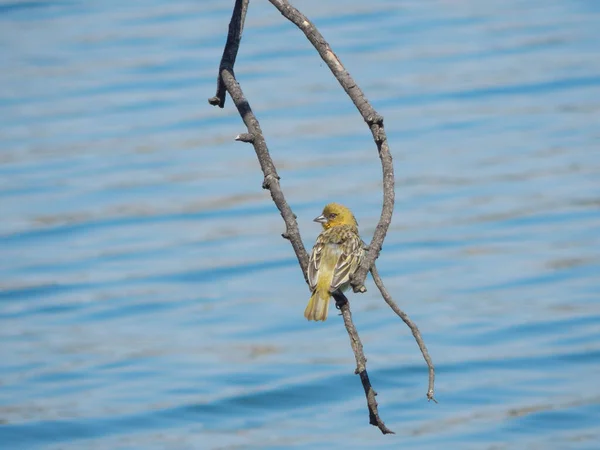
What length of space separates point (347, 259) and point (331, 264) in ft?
0.42

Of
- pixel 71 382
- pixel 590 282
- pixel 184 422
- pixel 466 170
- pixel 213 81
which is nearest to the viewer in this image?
pixel 184 422

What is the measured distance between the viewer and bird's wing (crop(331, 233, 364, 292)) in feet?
21.6

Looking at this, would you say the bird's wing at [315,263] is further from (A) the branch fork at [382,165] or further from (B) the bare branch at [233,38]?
(B) the bare branch at [233,38]

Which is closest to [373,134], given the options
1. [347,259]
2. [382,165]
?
[382,165]

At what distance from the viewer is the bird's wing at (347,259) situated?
657cm

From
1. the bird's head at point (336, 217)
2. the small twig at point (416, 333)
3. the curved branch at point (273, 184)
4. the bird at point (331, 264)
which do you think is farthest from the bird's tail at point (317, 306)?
the small twig at point (416, 333)

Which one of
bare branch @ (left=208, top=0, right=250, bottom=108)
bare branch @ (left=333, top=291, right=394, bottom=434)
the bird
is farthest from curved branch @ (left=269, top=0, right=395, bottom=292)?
the bird

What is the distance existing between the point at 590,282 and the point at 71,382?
478 cm

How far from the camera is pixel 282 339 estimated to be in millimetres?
12258

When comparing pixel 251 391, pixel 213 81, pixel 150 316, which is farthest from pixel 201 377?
pixel 213 81

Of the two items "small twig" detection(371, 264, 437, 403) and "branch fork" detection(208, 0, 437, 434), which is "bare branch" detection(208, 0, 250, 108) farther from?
"small twig" detection(371, 264, 437, 403)

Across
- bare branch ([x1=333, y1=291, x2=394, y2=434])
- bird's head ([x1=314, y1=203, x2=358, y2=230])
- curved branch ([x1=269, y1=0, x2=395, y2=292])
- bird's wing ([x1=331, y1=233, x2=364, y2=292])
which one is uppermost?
curved branch ([x1=269, y1=0, x2=395, y2=292])

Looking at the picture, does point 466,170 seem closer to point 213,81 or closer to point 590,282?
point 590,282

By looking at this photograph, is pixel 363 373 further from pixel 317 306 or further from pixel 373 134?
pixel 317 306
